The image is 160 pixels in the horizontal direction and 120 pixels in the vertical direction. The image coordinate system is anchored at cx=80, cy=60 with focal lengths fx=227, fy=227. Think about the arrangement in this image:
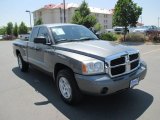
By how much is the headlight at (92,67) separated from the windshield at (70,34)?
1580 millimetres

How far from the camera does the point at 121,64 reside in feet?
14.8

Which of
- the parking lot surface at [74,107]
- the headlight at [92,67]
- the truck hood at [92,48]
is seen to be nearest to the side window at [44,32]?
the truck hood at [92,48]

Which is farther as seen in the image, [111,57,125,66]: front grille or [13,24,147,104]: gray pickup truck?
[111,57,125,66]: front grille

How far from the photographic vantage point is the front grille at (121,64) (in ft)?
14.3

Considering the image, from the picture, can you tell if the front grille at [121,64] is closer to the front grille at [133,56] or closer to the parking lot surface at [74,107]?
Answer: the front grille at [133,56]

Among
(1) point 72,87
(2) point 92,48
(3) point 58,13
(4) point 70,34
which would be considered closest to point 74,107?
(1) point 72,87

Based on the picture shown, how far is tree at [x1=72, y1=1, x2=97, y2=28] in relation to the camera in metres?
27.4

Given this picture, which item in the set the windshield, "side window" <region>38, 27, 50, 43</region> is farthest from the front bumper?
"side window" <region>38, 27, 50, 43</region>

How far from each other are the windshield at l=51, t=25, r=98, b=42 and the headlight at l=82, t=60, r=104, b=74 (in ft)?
5.19

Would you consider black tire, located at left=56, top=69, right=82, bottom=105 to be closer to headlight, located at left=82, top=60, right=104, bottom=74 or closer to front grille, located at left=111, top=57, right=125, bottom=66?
headlight, located at left=82, top=60, right=104, bottom=74

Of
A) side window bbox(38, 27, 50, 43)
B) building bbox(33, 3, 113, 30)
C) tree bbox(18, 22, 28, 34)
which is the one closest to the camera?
side window bbox(38, 27, 50, 43)

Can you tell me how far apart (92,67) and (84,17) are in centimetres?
2458

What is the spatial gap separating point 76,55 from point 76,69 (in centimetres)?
36

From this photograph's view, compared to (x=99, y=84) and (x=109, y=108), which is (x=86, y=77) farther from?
(x=109, y=108)
